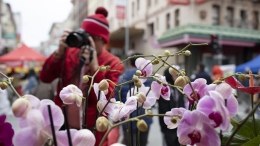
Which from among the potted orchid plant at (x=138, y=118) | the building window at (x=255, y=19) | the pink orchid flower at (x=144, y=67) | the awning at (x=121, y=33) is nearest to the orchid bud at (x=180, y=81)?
the potted orchid plant at (x=138, y=118)

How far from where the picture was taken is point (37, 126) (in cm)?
49

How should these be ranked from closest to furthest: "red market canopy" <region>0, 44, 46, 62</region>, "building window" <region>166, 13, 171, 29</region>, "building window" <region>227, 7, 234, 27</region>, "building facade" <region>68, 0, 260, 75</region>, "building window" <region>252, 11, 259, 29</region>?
"red market canopy" <region>0, 44, 46, 62</region>, "building facade" <region>68, 0, 260, 75</region>, "building window" <region>227, 7, 234, 27</region>, "building window" <region>252, 11, 259, 29</region>, "building window" <region>166, 13, 171, 29</region>

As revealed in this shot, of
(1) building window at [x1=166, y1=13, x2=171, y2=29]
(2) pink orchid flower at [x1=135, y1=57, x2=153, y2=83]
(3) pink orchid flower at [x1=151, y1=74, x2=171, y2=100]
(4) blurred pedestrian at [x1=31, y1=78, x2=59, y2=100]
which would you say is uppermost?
(1) building window at [x1=166, y1=13, x2=171, y2=29]

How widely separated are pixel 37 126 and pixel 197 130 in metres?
0.27

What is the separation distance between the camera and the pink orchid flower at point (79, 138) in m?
0.52

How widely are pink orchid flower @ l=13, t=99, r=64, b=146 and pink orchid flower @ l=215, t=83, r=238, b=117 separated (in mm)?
314

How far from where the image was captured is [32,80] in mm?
8984

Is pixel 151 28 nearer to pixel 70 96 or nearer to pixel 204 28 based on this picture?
pixel 204 28

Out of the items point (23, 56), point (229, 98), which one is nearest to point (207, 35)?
point (23, 56)

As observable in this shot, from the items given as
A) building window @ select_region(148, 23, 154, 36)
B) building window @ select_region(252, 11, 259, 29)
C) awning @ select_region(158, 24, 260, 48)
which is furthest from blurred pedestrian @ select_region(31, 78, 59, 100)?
building window @ select_region(148, 23, 154, 36)

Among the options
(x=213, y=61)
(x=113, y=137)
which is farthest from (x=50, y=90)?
(x=213, y=61)

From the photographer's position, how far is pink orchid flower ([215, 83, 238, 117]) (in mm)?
609

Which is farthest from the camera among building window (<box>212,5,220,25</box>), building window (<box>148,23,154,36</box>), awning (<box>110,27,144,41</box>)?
building window (<box>148,23,154,36</box>)

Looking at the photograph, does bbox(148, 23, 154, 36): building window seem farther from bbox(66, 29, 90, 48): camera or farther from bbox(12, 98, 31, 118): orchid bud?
bbox(12, 98, 31, 118): orchid bud
